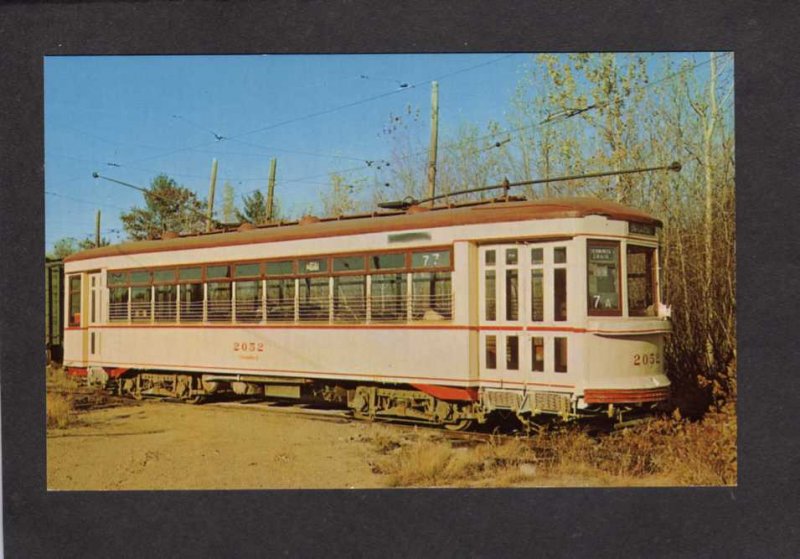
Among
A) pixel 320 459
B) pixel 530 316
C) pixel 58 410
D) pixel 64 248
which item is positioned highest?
pixel 64 248

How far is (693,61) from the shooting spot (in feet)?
31.7

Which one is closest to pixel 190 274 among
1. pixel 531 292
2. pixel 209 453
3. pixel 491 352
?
pixel 209 453

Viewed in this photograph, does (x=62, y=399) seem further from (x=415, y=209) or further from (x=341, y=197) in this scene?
(x=415, y=209)

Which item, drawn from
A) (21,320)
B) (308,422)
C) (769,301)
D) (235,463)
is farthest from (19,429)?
(769,301)

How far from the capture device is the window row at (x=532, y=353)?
32.2 ft

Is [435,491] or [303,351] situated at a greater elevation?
[303,351]

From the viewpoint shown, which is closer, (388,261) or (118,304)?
(388,261)

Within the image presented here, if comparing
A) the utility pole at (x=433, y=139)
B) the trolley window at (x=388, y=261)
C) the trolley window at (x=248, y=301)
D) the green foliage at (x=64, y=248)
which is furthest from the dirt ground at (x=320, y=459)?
the utility pole at (x=433, y=139)

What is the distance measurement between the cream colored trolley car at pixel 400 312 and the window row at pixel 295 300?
0.06 feet

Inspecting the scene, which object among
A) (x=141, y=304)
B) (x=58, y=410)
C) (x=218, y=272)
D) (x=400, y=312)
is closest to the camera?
(x=58, y=410)

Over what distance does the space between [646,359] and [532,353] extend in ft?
3.89

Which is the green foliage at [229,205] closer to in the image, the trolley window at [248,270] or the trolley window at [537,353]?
the trolley window at [248,270]

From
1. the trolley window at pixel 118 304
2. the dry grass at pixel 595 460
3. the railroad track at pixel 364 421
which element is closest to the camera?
the dry grass at pixel 595 460

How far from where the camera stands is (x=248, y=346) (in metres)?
11.4
